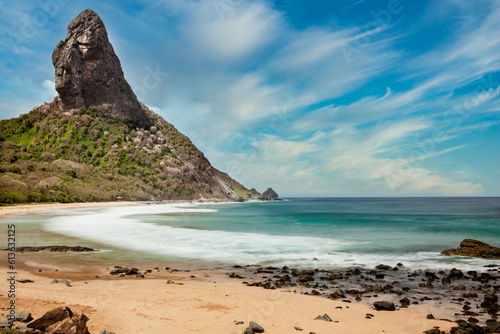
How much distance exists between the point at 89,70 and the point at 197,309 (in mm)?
137311

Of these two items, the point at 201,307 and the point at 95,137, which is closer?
the point at 201,307

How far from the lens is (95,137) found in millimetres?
112000

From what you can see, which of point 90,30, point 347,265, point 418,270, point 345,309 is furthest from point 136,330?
point 90,30

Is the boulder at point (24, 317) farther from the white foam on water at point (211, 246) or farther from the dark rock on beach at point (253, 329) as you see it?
the white foam on water at point (211, 246)

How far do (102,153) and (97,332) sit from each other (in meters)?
116

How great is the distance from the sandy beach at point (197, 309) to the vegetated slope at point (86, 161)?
2228 inches

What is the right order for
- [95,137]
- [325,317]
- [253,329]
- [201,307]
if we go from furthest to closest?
1. [95,137]
2. [201,307]
3. [325,317]
4. [253,329]

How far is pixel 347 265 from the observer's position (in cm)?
1549

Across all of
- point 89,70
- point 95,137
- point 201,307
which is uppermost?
point 89,70

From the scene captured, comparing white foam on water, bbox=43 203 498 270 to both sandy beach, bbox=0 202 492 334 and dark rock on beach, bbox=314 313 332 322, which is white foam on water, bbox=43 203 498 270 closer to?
sandy beach, bbox=0 202 492 334

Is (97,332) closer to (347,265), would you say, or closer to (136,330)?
(136,330)

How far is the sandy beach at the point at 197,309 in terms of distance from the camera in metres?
6.37

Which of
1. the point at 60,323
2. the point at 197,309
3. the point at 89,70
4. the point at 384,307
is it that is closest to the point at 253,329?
the point at 197,309

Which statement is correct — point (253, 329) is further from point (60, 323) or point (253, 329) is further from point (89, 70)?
point (89, 70)
